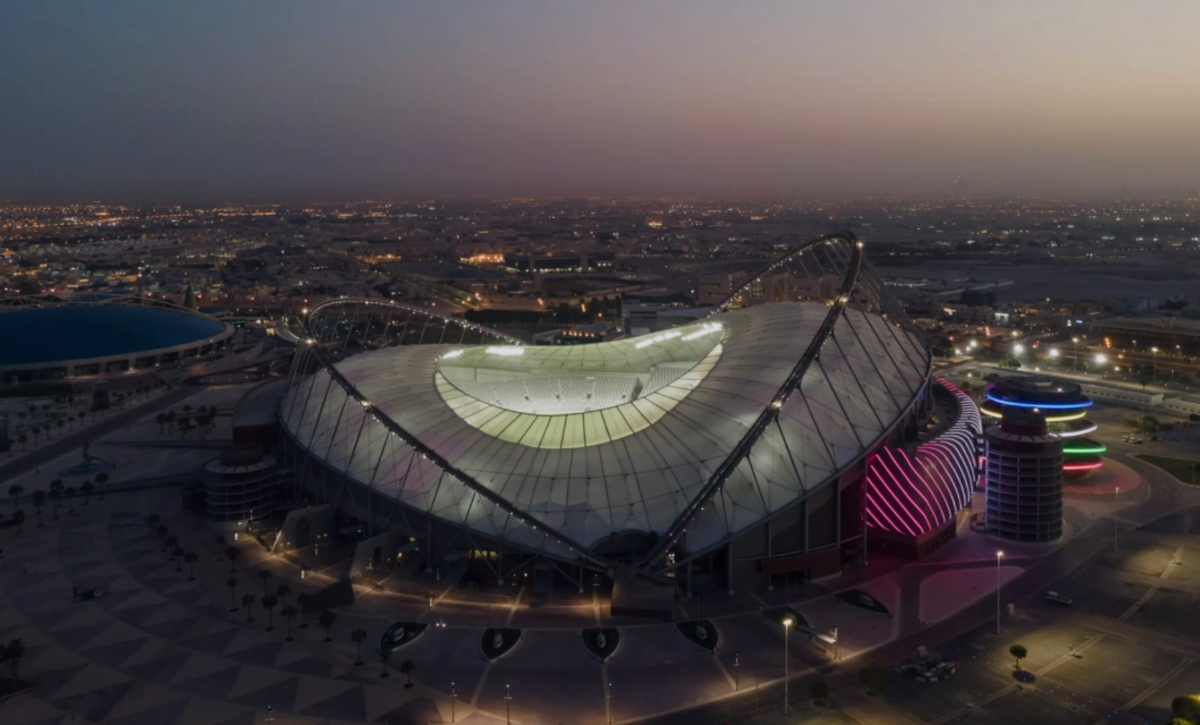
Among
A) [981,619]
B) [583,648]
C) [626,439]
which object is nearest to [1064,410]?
[981,619]

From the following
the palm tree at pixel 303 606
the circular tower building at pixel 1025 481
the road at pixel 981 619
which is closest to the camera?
the road at pixel 981 619

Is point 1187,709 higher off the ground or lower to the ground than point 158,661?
higher

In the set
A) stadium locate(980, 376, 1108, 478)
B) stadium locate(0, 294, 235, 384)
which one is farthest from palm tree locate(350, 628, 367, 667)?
stadium locate(0, 294, 235, 384)

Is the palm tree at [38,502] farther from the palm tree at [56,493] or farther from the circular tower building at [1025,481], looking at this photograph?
the circular tower building at [1025,481]

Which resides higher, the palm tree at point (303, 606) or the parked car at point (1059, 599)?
the palm tree at point (303, 606)

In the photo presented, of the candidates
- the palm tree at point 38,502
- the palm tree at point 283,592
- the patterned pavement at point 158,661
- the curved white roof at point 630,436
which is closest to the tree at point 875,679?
the curved white roof at point 630,436

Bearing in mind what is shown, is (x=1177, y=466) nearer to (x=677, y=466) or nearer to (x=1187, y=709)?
(x=1187, y=709)
